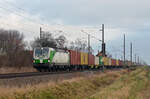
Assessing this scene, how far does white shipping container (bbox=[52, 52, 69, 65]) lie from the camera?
116 ft

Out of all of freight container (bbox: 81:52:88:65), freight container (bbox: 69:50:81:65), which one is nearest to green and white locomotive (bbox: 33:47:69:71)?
freight container (bbox: 69:50:81:65)

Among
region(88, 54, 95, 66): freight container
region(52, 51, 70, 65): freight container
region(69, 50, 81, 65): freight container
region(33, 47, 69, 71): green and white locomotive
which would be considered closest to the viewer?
region(33, 47, 69, 71): green and white locomotive

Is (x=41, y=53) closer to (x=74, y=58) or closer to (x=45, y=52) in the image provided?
(x=45, y=52)

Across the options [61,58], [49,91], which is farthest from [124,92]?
[61,58]

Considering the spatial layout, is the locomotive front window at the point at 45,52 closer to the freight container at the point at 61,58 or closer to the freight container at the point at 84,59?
the freight container at the point at 61,58

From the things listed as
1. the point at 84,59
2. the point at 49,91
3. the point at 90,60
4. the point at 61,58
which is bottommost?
the point at 49,91

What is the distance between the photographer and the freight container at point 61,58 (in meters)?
35.4

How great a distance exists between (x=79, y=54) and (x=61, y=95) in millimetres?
30988

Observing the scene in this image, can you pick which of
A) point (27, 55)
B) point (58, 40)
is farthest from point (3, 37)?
point (27, 55)

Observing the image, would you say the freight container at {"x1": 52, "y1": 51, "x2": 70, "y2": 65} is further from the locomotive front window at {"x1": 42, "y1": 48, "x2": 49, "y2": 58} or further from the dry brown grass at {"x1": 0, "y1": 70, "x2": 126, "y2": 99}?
the dry brown grass at {"x1": 0, "y1": 70, "x2": 126, "y2": 99}

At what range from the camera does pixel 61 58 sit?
37.8 metres

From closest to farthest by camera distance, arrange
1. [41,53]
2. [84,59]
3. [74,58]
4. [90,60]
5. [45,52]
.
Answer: [45,52], [41,53], [74,58], [84,59], [90,60]

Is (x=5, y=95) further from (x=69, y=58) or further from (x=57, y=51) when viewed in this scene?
(x=69, y=58)

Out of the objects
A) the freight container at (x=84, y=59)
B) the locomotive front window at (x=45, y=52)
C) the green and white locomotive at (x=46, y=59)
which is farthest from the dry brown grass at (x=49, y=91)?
the freight container at (x=84, y=59)
